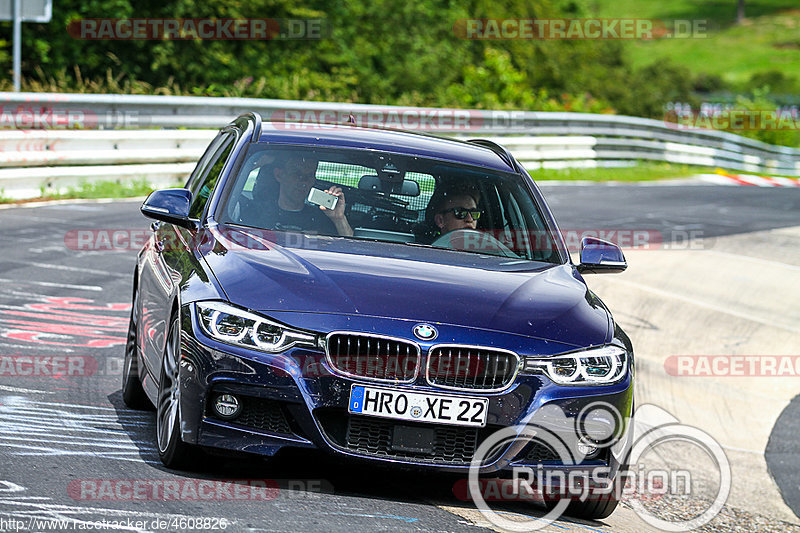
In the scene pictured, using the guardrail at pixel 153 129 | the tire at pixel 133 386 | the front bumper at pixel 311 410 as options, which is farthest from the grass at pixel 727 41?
the front bumper at pixel 311 410

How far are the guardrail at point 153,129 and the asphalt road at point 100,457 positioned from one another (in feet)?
6.43

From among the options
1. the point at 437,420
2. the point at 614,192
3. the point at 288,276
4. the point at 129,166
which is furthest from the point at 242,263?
the point at 614,192

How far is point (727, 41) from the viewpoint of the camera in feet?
539

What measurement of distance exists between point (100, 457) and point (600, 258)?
8.80 ft

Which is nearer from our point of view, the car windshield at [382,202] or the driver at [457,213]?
the car windshield at [382,202]

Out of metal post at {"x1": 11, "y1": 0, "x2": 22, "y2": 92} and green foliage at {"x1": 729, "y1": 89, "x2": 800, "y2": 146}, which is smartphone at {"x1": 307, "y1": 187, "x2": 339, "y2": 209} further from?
green foliage at {"x1": 729, "y1": 89, "x2": 800, "y2": 146}

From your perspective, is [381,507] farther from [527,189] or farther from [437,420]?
[527,189]

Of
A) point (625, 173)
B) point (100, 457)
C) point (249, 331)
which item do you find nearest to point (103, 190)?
point (100, 457)

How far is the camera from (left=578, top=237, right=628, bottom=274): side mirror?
648 cm

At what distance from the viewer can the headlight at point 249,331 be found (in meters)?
4.94

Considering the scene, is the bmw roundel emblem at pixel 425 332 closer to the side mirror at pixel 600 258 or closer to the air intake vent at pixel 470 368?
the air intake vent at pixel 470 368

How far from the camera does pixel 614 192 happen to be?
80.6ft

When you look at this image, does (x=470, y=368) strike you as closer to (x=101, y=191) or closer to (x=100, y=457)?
(x=100, y=457)

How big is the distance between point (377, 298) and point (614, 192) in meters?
20.0
